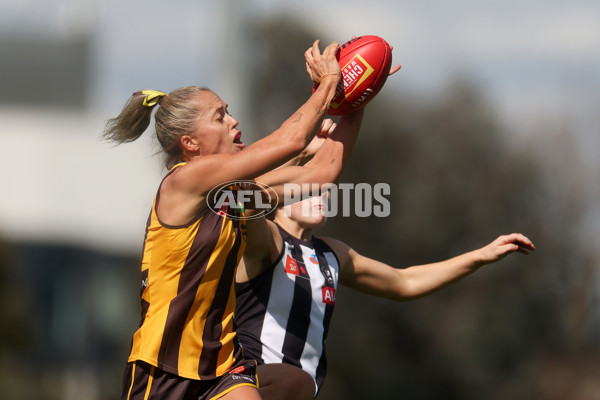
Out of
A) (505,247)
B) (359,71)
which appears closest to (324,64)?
(359,71)

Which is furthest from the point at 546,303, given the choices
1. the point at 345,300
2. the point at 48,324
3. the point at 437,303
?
the point at 48,324

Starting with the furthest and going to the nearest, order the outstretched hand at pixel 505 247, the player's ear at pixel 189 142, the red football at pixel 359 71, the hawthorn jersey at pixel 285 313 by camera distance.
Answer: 1. the outstretched hand at pixel 505 247
2. the hawthorn jersey at pixel 285 313
3. the red football at pixel 359 71
4. the player's ear at pixel 189 142

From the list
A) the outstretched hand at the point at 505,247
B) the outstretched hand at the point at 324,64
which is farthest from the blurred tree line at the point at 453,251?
the outstretched hand at the point at 324,64

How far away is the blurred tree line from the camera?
2180 cm

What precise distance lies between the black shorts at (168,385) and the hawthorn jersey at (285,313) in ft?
2.24

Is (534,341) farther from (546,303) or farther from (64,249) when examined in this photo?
(64,249)

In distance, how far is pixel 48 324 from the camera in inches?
1251

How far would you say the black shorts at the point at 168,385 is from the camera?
438 cm

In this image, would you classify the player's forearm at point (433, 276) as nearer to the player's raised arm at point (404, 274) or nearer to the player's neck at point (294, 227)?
the player's raised arm at point (404, 274)

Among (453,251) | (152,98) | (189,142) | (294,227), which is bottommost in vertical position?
(453,251)

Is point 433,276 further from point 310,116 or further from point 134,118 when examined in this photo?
point 134,118

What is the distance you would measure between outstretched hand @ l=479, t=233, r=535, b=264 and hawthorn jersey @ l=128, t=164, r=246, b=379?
1.84 meters

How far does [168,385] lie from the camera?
4.38 m

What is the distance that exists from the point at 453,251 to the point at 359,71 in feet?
61.1
